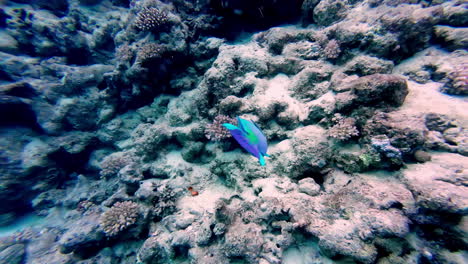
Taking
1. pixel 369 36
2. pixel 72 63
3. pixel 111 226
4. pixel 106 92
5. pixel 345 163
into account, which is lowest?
pixel 111 226

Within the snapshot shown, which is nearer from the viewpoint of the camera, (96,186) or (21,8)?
(96,186)

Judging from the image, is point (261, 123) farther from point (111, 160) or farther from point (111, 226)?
point (111, 160)

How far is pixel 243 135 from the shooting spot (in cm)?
188

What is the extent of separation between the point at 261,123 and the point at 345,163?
63.6 inches

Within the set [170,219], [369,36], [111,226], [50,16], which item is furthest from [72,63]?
[369,36]

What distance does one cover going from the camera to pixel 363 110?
3086 millimetres

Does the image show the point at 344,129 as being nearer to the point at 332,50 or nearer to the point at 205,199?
the point at 332,50

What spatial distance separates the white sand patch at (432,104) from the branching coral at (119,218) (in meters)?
5.19

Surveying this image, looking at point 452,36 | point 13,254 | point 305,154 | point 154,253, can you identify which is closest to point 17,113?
point 13,254

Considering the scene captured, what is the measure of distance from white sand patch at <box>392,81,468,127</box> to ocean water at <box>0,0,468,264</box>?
0.02 meters

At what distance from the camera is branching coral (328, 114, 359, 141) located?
307cm

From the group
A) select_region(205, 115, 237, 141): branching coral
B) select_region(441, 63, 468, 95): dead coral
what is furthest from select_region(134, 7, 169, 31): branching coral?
select_region(441, 63, 468, 95): dead coral

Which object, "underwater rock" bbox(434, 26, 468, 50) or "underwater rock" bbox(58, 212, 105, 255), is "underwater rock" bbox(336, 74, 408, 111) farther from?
"underwater rock" bbox(58, 212, 105, 255)

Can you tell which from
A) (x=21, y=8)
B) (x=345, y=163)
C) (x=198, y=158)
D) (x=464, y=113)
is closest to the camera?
(x=464, y=113)
